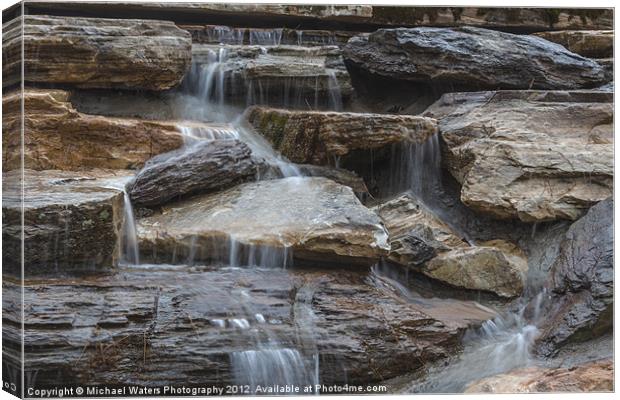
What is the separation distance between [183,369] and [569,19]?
17.0ft

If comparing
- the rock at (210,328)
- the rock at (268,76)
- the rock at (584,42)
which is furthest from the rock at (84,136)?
the rock at (584,42)

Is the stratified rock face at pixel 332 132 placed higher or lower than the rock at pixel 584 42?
lower

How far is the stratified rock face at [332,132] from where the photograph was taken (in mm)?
7969

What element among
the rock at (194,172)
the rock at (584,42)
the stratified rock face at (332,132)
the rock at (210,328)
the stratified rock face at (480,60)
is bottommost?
the rock at (210,328)

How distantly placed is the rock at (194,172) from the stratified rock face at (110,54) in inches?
44.1

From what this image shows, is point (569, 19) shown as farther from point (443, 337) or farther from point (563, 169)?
point (443, 337)

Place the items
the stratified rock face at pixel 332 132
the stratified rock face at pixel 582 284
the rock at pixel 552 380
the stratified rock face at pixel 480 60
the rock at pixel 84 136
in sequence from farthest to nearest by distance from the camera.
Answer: the stratified rock face at pixel 480 60, the stratified rock face at pixel 332 132, the rock at pixel 84 136, the stratified rock face at pixel 582 284, the rock at pixel 552 380

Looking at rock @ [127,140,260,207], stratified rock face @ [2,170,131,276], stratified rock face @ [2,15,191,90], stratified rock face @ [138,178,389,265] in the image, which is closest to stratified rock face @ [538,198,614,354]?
stratified rock face @ [138,178,389,265]

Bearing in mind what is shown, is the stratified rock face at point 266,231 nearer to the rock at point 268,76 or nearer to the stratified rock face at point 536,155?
the stratified rock face at point 536,155

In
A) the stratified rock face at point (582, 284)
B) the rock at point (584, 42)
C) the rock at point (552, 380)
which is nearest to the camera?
the rock at point (552, 380)

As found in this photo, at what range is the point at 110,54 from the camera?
793 centimetres

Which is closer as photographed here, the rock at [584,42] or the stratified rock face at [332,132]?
the stratified rock face at [332,132]

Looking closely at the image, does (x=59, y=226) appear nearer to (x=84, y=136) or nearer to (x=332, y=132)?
(x=84, y=136)

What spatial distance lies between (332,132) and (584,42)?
3139 mm
